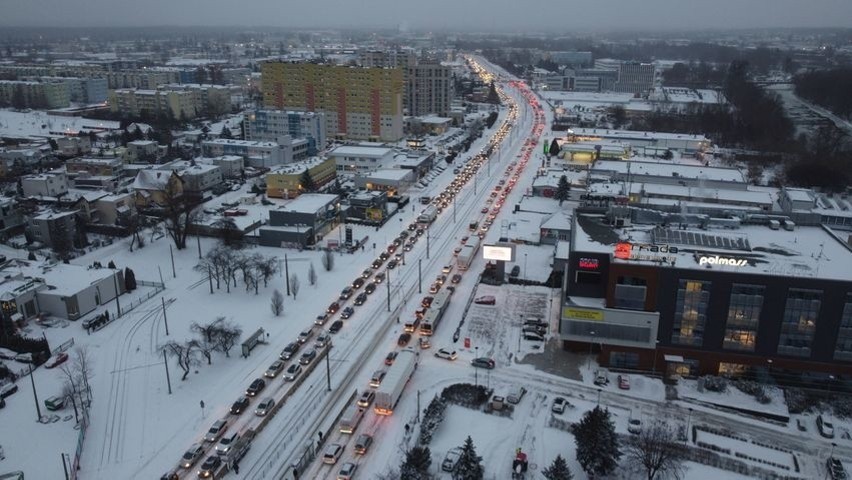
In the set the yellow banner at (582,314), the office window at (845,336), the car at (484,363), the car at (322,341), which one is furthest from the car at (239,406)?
the office window at (845,336)

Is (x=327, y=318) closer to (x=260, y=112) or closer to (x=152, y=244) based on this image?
(x=152, y=244)

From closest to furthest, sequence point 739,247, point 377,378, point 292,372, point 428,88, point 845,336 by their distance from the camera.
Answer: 1. point 845,336
2. point 377,378
3. point 292,372
4. point 739,247
5. point 428,88

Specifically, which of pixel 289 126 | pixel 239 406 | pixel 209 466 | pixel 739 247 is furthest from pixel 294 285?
pixel 289 126

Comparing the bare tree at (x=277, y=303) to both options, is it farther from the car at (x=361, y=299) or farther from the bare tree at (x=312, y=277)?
the car at (x=361, y=299)

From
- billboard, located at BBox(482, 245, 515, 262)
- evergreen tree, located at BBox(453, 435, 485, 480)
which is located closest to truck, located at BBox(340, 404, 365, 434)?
evergreen tree, located at BBox(453, 435, 485, 480)

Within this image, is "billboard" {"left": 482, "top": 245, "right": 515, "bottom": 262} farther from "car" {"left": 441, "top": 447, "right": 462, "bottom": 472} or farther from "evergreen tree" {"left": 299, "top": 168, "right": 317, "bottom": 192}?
"evergreen tree" {"left": 299, "top": 168, "right": 317, "bottom": 192}

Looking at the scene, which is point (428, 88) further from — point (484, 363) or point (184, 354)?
point (184, 354)

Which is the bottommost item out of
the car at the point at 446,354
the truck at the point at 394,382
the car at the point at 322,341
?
the car at the point at 446,354
